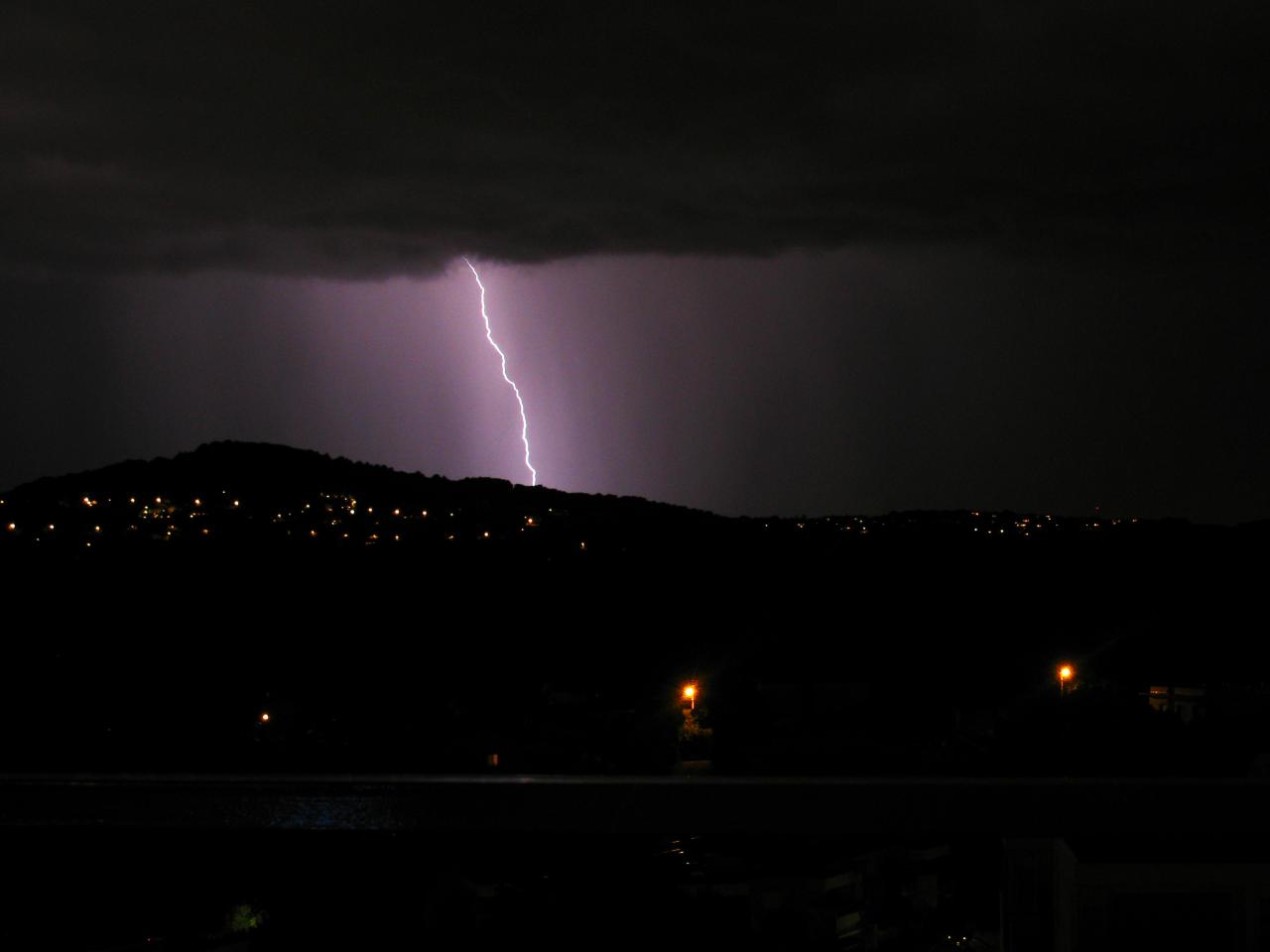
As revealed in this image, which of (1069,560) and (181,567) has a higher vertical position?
(1069,560)

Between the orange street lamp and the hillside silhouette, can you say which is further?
the orange street lamp

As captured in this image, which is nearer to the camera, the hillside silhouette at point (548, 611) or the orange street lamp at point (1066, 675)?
the hillside silhouette at point (548, 611)

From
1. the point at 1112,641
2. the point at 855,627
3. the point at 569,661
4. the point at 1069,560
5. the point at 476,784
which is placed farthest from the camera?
the point at 1069,560

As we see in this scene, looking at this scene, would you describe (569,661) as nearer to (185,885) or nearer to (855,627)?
(855,627)

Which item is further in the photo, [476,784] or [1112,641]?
[1112,641]

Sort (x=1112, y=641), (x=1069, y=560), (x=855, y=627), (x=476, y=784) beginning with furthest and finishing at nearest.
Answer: (x=1069, y=560) < (x=855, y=627) < (x=1112, y=641) < (x=476, y=784)

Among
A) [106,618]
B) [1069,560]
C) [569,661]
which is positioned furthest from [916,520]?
[106,618]

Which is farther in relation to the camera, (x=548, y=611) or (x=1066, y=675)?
(x=548, y=611)

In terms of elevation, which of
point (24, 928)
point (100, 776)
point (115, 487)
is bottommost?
point (24, 928)

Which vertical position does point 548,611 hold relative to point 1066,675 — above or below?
above
